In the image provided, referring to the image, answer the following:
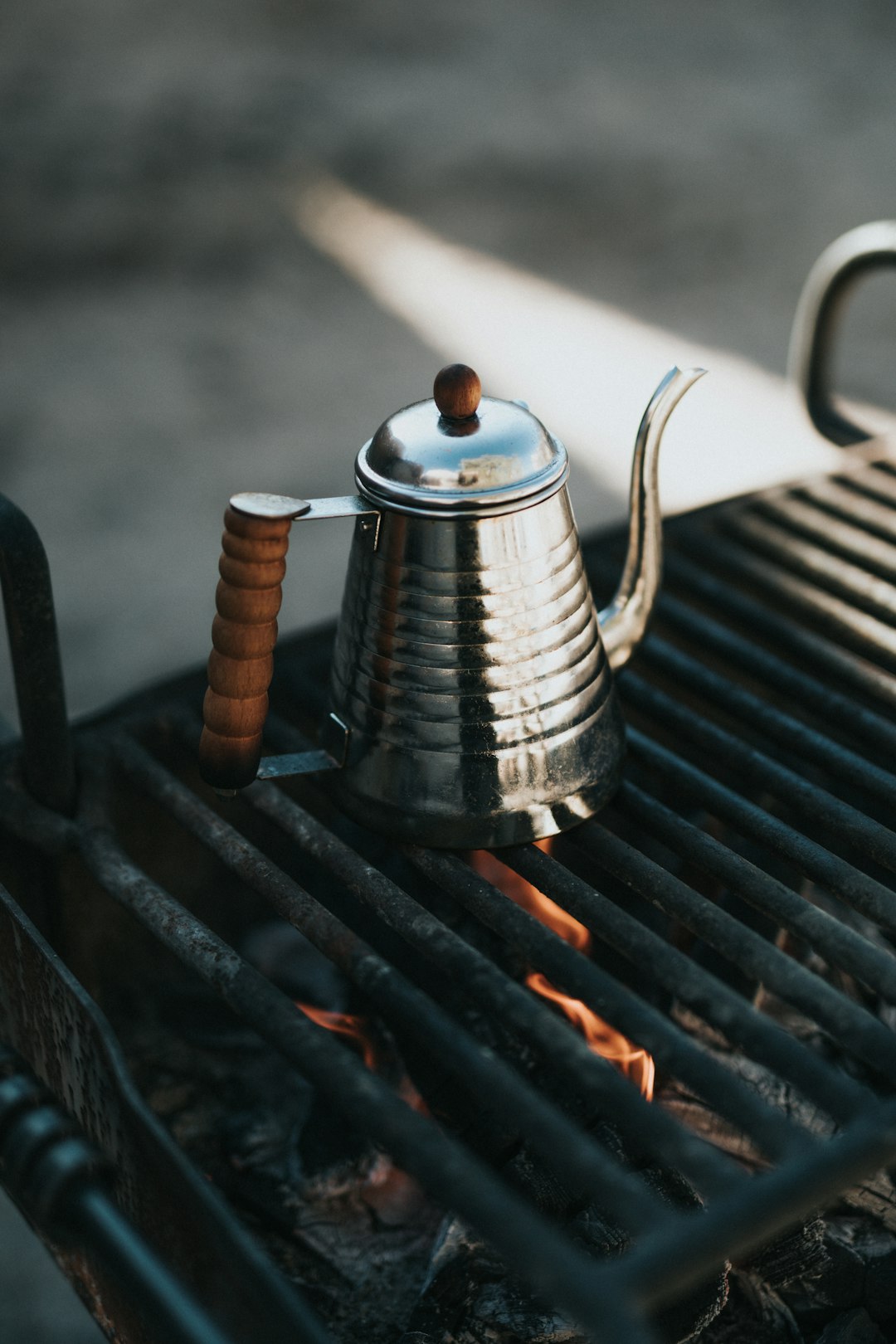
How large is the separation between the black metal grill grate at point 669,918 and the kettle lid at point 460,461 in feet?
0.74

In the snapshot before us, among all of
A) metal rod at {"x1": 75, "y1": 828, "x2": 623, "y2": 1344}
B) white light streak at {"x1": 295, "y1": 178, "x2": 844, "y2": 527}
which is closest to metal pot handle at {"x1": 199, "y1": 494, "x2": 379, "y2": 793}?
metal rod at {"x1": 75, "y1": 828, "x2": 623, "y2": 1344}

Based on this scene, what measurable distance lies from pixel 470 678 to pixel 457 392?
0.54 ft

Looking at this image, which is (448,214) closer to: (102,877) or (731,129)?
(731,129)

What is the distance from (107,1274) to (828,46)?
4184 millimetres

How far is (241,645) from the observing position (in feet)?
2.38

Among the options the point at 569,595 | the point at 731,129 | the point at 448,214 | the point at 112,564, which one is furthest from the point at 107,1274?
the point at 731,129

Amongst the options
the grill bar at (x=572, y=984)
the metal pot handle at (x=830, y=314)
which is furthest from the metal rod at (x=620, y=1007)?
the metal pot handle at (x=830, y=314)

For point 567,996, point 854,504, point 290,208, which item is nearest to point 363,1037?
point 567,996

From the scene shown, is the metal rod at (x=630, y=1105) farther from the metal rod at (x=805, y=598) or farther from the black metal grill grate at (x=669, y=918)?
the metal rod at (x=805, y=598)

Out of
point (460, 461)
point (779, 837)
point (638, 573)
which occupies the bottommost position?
point (779, 837)

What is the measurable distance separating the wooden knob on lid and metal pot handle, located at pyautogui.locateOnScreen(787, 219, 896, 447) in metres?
0.77

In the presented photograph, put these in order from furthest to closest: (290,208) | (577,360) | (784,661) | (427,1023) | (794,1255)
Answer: (290,208), (577,360), (784,661), (794,1255), (427,1023)

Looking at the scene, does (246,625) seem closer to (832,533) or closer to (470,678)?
(470,678)

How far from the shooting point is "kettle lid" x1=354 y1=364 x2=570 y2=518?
0.72m
